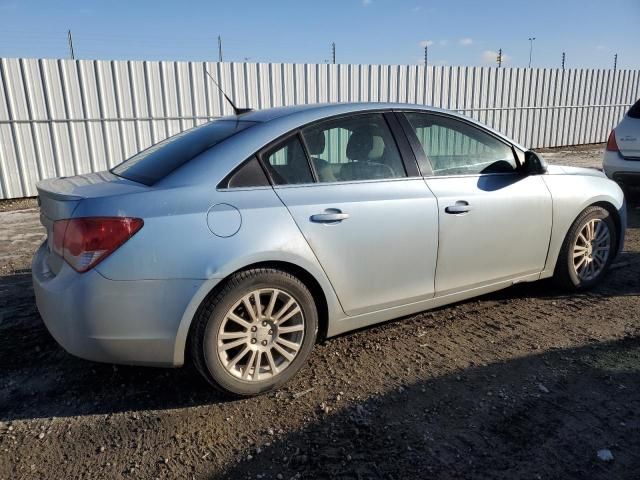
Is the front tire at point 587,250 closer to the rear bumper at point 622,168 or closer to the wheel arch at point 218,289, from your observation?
the wheel arch at point 218,289

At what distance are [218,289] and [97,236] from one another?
64 cm

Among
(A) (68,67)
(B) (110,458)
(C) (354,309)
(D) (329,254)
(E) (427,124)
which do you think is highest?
(A) (68,67)

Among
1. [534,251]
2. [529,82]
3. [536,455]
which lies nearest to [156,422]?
[536,455]

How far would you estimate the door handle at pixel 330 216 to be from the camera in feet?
9.14

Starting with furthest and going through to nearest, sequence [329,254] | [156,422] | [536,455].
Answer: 1. [329,254]
2. [156,422]
3. [536,455]

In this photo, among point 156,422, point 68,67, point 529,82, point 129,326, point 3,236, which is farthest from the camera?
point 529,82

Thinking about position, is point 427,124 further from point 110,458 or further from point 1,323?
point 1,323

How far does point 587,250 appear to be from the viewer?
4.12 metres

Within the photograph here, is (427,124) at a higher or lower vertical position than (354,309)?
higher

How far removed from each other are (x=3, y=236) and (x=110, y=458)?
532cm

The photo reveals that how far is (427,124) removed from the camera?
341 centimetres

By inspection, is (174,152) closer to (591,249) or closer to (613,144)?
(591,249)

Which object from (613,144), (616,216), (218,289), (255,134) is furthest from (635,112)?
(218,289)

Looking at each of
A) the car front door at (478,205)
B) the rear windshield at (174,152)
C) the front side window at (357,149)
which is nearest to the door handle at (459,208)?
the car front door at (478,205)
